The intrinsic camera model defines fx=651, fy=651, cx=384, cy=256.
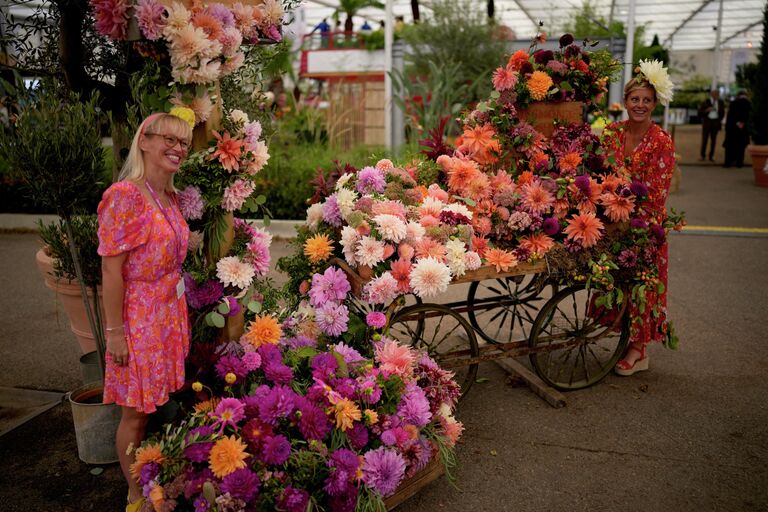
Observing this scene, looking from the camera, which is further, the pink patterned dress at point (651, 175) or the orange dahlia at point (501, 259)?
the pink patterned dress at point (651, 175)

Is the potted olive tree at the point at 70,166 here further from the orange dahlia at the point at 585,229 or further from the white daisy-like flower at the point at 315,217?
the orange dahlia at the point at 585,229

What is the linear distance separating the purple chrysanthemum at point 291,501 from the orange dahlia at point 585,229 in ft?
7.02

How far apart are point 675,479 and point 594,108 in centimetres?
243

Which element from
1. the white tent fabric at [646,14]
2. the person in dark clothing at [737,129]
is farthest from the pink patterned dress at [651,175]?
the person in dark clothing at [737,129]

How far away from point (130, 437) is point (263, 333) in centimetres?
75

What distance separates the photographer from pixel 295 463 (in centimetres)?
267

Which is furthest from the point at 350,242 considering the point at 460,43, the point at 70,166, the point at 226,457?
the point at 460,43

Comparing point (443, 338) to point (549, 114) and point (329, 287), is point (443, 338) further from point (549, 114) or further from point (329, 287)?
point (549, 114)

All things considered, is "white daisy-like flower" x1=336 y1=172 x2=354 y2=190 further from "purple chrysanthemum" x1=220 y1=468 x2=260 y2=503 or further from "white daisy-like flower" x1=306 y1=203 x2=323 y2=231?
"purple chrysanthemum" x1=220 y1=468 x2=260 y2=503

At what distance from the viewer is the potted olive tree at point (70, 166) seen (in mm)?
3043

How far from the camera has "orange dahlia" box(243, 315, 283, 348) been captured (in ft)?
10.5

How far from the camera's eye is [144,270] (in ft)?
8.58

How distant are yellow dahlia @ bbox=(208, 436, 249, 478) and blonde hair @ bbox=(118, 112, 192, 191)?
3.66 feet

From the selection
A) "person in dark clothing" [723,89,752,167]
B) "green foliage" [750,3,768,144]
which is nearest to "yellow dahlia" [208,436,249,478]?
"green foliage" [750,3,768,144]
